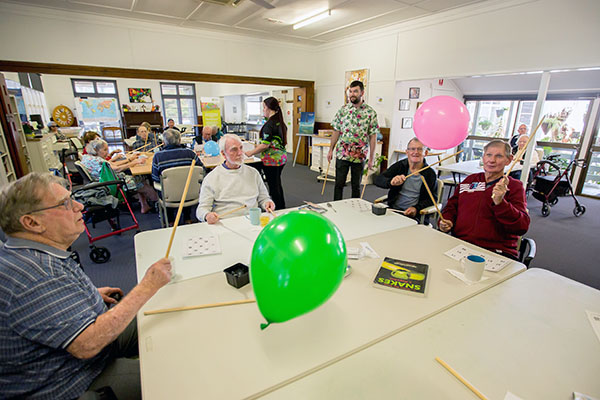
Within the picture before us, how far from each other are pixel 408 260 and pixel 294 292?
982mm

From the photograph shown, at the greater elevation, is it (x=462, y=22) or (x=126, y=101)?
(x=462, y=22)

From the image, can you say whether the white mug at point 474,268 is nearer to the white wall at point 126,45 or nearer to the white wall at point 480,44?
the white wall at point 480,44

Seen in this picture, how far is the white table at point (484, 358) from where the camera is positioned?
83 centimetres

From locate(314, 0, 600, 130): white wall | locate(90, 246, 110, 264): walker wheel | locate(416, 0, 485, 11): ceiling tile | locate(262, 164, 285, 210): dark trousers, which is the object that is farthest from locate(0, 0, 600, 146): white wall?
locate(90, 246, 110, 264): walker wheel

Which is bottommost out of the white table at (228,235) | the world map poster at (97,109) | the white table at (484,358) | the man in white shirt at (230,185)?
the white table at (484,358)

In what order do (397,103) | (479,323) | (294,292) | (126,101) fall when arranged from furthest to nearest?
1. (126,101)
2. (397,103)
3. (479,323)
4. (294,292)

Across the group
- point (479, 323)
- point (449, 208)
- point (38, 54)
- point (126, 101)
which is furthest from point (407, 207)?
point (126, 101)

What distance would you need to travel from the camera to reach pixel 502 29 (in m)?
3.89

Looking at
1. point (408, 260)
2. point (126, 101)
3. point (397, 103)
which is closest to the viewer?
point (408, 260)

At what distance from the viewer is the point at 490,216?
6.36 feet

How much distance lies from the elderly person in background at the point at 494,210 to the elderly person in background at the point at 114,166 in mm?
3805

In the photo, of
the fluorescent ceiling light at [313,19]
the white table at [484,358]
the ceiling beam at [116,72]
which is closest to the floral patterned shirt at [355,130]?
the fluorescent ceiling light at [313,19]

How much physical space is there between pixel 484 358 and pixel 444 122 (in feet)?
5.82

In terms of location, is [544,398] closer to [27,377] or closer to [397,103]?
[27,377]
